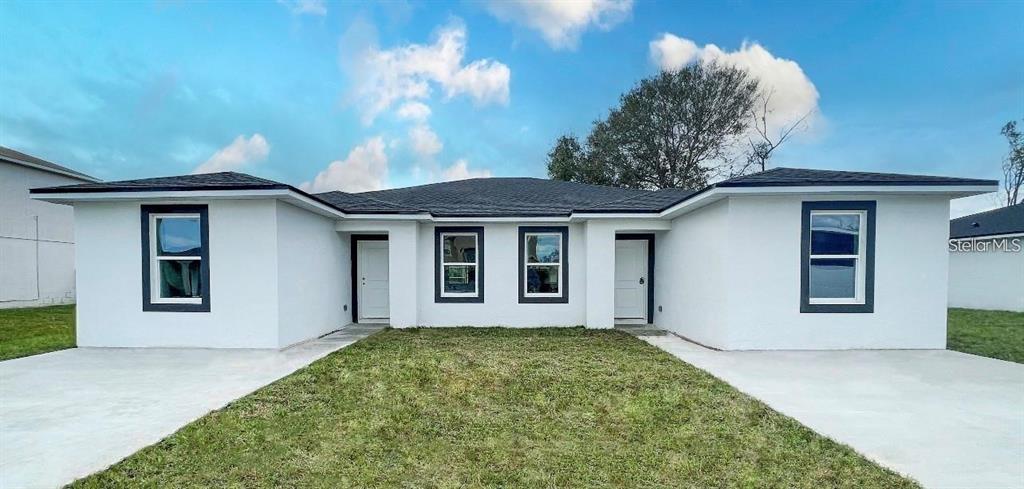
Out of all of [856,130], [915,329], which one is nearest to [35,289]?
[915,329]

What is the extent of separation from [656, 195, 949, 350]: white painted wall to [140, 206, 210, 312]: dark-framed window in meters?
8.80

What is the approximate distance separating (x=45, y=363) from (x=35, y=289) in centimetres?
1318

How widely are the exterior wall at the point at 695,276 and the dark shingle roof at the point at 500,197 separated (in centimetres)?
201

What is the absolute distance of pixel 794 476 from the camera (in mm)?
2877

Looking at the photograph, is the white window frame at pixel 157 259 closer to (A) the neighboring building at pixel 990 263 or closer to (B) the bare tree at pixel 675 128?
(B) the bare tree at pixel 675 128

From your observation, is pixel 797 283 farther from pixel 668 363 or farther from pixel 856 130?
pixel 856 130

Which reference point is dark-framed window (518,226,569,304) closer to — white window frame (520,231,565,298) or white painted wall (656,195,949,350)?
white window frame (520,231,565,298)

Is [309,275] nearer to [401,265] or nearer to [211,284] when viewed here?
[211,284]

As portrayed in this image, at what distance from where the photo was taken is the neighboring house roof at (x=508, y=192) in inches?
264

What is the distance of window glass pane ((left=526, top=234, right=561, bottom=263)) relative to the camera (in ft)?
33.1

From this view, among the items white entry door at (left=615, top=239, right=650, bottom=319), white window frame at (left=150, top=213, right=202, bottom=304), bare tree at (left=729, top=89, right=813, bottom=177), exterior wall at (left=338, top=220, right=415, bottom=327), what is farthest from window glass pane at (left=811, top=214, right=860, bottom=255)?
bare tree at (left=729, top=89, right=813, bottom=177)

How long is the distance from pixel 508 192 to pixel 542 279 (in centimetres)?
361

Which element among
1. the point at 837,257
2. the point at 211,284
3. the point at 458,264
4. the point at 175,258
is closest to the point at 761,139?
the point at 837,257

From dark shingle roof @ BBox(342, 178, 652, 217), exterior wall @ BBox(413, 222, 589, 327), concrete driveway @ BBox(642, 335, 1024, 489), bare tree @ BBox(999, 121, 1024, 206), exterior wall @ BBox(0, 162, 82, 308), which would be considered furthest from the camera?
bare tree @ BBox(999, 121, 1024, 206)
